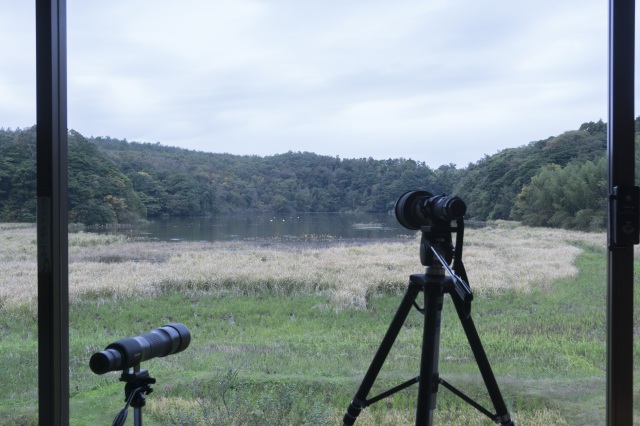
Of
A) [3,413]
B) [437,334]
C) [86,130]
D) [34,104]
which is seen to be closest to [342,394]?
[437,334]

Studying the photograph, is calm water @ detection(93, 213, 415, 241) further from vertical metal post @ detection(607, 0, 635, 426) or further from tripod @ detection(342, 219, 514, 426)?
vertical metal post @ detection(607, 0, 635, 426)

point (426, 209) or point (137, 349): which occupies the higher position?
point (426, 209)

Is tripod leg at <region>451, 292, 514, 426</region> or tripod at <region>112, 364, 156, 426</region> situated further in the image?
tripod leg at <region>451, 292, 514, 426</region>

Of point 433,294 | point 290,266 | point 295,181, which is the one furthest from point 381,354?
point 295,181

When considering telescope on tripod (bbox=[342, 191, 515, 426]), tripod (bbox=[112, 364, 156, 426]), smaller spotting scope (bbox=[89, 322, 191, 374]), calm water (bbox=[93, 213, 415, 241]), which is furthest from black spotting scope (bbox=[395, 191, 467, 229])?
tripod (bbox=[112, 364, 156, 426])

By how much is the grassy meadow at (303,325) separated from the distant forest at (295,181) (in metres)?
0.11

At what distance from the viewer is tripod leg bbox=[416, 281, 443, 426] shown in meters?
1.86

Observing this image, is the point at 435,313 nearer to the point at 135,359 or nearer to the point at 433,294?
the point at 433,294

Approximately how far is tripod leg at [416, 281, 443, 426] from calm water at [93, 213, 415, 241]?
625 mm

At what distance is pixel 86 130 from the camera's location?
2406 millimetres

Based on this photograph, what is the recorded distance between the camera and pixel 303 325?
99.1 inches

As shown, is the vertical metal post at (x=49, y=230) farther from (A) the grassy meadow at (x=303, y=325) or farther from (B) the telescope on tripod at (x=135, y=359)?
(B) the telescope on tripod at (x=135, y=359)

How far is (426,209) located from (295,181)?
962 mm

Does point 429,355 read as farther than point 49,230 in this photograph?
No
